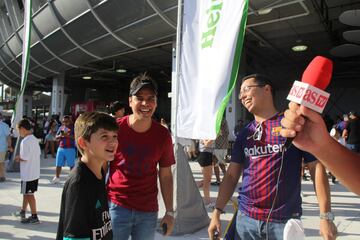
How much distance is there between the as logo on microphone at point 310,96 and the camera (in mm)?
1060

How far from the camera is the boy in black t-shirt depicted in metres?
2.08

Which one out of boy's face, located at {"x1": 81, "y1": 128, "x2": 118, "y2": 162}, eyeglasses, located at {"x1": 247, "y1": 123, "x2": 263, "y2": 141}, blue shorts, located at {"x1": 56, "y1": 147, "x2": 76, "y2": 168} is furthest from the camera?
blue shorts, located at {"x1": 56, "y1": 147, "x2": 76, "y2": 168}

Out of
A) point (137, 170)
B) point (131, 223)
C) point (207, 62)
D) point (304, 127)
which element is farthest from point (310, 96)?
point (207, 62)

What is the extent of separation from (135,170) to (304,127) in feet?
6.23

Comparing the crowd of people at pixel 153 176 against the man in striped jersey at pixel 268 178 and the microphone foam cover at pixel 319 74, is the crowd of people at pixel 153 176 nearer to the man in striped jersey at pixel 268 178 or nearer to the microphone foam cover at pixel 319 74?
the man in striped jersey at pixel 268 178

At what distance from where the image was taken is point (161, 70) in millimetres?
25016

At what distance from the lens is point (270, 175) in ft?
8.41

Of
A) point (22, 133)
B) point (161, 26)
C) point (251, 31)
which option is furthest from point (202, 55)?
point (251, 31)

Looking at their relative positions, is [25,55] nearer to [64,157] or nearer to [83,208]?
[64,157]

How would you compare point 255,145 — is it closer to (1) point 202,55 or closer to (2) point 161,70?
(1) point 202,55

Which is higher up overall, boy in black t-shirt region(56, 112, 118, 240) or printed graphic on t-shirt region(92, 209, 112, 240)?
boy in black t-shirt region(56, 112, 118, 240)

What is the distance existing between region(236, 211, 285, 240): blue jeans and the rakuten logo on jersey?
0.46m

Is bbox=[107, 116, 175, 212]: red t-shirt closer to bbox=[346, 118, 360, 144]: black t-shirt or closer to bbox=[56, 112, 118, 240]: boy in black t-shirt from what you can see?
bbox=[56, 112, 118, 240]: boy in black t-shirt

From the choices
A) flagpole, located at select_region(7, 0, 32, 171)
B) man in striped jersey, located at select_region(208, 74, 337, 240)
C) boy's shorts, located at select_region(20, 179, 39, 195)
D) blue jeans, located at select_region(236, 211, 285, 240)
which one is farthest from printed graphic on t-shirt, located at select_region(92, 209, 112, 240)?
flagpole, located at select_region(7, 0, 32, 171)
